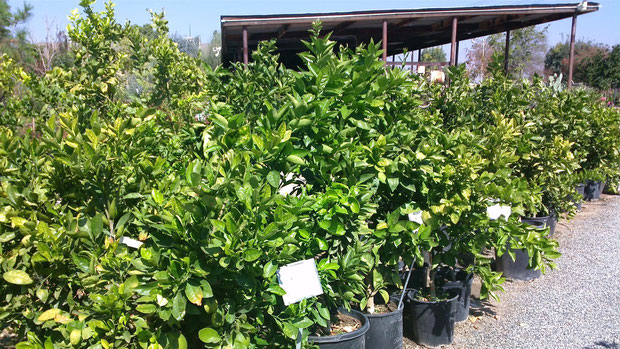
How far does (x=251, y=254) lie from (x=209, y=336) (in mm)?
395

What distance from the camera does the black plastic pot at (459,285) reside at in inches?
164

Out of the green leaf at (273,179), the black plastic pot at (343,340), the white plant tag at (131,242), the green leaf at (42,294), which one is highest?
the green leaf at (273,179)

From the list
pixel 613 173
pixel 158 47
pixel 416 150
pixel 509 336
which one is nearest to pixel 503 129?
pixel 416 150

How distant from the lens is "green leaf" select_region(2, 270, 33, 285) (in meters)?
2.04

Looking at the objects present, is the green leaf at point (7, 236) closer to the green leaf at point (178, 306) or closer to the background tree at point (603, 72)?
the green leaf at point (178, 306)

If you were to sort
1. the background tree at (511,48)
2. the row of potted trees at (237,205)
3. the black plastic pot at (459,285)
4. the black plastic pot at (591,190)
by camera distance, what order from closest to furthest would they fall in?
the row of potted trees at (237,205), the black plastic pot at (459,285), the black plastic pot at (591,190), the background tree at (511,48)

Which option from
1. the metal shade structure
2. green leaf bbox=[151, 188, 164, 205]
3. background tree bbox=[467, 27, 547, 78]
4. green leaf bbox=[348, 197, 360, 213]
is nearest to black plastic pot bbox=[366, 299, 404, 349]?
green leaf bbox=[348, 197, 360, 213]

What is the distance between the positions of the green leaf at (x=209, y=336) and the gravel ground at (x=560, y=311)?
217cm

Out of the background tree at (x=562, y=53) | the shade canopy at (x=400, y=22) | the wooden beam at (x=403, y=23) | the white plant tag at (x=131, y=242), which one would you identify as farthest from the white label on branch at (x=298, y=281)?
the background tree at (x=562, y=53)

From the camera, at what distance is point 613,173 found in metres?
8.83

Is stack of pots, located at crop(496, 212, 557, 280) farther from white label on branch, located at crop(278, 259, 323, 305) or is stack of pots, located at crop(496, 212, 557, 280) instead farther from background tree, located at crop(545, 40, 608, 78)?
background tree, located at crop(545, 40, 608, 78)

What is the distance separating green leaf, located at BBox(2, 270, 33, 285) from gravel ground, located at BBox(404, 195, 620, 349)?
2.67 meters

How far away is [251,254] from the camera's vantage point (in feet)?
6.21

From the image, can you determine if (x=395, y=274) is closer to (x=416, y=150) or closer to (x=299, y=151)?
(x=416, y=150)
